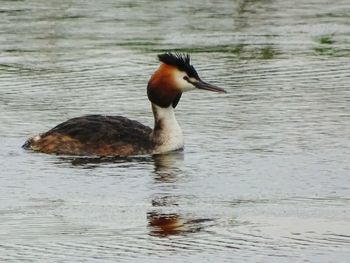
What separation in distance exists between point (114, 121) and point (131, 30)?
29.9 ft

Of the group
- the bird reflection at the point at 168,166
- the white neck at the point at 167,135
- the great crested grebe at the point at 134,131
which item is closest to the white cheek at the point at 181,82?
the great crested grebe at the point at 134,131

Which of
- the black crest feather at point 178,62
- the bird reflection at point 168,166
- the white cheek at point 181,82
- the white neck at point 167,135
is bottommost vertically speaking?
the bird reflection at point 168,166

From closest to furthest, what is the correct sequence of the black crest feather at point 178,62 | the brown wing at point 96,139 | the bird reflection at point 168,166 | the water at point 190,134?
the water at point 190,134, the bird reflection at point 168,166, the brown wing at point 96,139, the black crest feather at point 178,62

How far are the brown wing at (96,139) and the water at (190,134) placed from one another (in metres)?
0.21

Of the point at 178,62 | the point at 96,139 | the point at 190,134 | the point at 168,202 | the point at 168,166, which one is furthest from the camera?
the point at 190,134

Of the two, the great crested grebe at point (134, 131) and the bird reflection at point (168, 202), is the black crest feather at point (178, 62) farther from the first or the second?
the bird reflection at point (168, 202)

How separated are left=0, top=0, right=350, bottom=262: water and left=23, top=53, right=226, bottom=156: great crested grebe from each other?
0.21 m

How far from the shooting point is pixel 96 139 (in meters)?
16.2

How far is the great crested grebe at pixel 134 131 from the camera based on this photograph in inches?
635

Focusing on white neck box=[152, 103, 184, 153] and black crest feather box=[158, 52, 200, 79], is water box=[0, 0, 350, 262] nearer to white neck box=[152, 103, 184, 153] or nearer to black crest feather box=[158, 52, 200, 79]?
white neck box=[152, 103, 184, 153]

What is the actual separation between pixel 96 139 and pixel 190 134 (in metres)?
1.30

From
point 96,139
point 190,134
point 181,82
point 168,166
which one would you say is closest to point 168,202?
point 168,166

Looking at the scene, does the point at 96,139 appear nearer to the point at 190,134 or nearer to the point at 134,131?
the point at 134,131

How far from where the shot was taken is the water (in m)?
11.8
